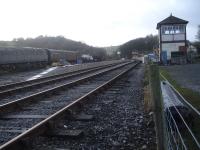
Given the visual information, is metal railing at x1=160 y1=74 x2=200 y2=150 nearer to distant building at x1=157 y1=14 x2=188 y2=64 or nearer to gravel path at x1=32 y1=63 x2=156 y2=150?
gravel path at x1=32 y1=63 x2=156 y2=150

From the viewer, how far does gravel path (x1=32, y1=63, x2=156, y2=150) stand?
6688mm

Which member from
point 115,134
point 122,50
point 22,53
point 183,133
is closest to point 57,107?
point 115,134

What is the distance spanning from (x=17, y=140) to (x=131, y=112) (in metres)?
4.36

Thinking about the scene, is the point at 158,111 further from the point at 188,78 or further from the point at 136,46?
the point at 136,46

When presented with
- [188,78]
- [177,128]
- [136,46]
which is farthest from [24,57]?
[136,46]

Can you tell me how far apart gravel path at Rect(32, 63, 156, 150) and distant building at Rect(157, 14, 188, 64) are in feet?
124

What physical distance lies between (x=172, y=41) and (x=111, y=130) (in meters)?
42.7

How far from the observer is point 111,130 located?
25.9 feet

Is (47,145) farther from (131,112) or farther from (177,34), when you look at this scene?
(177,34)

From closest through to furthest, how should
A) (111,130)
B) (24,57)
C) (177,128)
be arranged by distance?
(177,128)
(111,130)
(24,57)

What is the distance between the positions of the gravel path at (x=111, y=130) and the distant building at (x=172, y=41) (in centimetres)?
3794

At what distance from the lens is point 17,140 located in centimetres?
629

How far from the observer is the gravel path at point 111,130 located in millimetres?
6688

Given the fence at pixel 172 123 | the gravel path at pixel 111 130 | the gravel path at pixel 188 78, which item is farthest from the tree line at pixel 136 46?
the fence at pixel 172 123
